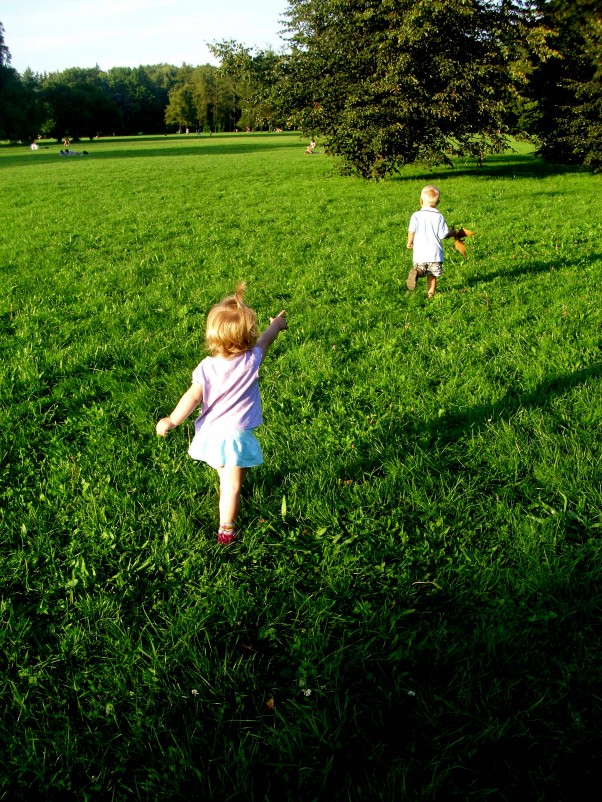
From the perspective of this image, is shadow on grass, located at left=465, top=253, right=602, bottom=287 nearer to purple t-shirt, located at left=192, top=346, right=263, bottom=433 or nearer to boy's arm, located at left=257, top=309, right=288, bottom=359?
boy's arm, located at left=257, top=309, right=288, bottom=359

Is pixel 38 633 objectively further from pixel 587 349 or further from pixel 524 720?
pixel 587 349

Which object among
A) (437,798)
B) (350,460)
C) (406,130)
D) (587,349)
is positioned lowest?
(437,798)

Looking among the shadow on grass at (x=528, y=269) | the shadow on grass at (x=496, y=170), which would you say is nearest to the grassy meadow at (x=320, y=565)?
the shadow on grass at (x=528, y=269)

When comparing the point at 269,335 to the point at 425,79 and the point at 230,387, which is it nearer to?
the point at 230,387

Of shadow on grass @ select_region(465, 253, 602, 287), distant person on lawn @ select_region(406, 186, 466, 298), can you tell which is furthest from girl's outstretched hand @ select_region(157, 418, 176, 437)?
shadow on grass @ select_region(465, 253, 602, 287)

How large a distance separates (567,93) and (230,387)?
28480mm

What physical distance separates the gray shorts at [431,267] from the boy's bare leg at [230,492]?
4.89m

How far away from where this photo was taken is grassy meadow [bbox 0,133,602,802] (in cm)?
195

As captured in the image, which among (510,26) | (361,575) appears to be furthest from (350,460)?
(510,26)

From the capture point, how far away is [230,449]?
293 cm

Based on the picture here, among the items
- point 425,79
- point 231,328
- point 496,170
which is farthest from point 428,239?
point 496,170

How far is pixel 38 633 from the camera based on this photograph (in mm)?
2482

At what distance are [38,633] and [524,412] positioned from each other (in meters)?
3.53

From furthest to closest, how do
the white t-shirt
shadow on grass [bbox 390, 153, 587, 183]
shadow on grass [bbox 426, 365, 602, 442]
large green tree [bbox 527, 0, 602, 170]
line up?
shadow on grass [bbox 390, 153, 587, 183], large green tree [bbox 527, 0, 602, 170], the white t-shirt, shadow on grass [bbox 426, 365, 602, 442]
